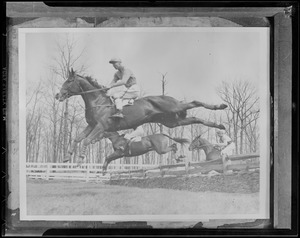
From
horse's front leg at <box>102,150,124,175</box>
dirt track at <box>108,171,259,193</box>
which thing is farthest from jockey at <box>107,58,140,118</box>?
dirt track at <box>108,171,259,193</box>

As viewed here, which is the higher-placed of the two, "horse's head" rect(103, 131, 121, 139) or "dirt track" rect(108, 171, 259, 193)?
"horse's head" rect(103, 131, 121, 139)

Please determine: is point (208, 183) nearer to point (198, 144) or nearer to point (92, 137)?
point (198, 144)

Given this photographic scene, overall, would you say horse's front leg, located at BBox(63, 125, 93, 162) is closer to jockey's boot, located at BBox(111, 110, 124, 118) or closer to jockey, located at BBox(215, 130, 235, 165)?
jockey's boot, located at BBox(111, 110, 124, 118)

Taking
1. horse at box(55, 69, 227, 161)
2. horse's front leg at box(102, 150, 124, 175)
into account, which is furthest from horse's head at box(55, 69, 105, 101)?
horse's front leg at box(102, 150, 124, 175)

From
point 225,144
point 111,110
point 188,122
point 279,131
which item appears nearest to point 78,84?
point 111,110

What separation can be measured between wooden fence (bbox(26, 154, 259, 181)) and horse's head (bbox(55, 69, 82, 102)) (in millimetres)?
209

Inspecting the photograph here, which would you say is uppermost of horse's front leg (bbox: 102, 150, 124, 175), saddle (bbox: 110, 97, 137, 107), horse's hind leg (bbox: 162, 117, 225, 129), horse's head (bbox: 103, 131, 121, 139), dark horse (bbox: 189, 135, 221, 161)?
saddle (bbox: 110, 97, 137, 107)

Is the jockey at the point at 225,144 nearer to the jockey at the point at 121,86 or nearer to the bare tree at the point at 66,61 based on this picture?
the jockey at the point at 121,86

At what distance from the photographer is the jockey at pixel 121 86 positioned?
5.32ft

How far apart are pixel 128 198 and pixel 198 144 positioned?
27cm

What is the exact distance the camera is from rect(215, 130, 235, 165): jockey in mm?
1635

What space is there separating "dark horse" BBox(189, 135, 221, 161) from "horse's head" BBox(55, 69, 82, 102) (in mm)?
387

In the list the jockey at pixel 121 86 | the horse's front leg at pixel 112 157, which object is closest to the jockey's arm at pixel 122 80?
the jockey at pixel 121 86

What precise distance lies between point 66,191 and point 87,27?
0.51 m
